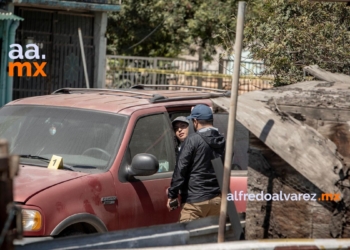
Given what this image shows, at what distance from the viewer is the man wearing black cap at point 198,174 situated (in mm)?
5949

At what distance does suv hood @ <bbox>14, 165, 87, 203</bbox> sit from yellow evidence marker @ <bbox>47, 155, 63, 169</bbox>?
47 millimetres

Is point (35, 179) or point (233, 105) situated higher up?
point (233, 105)

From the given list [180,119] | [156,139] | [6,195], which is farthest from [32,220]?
[6,195]

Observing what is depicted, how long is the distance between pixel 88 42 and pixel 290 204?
45.6ft

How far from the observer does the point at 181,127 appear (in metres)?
6.57

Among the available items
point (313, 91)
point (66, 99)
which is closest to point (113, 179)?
point (66, 99)

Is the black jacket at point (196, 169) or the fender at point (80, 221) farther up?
the black jacket at point (196, 169)

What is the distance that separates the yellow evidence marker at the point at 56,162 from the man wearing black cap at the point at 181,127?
1.22 meters

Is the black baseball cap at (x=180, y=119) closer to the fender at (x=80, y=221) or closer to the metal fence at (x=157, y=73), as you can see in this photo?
the fender at (x=80, y=221)

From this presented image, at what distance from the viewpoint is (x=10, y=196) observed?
Answer: 3.07 meters

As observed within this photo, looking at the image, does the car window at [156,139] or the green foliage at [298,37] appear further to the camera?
the green foliage at [298,37]

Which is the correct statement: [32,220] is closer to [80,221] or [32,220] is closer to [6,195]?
[80,221]

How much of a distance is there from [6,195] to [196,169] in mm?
3085

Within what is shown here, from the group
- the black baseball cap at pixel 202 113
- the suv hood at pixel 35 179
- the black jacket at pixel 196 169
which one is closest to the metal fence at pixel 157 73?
the black baseball cap at pixel 202 113
